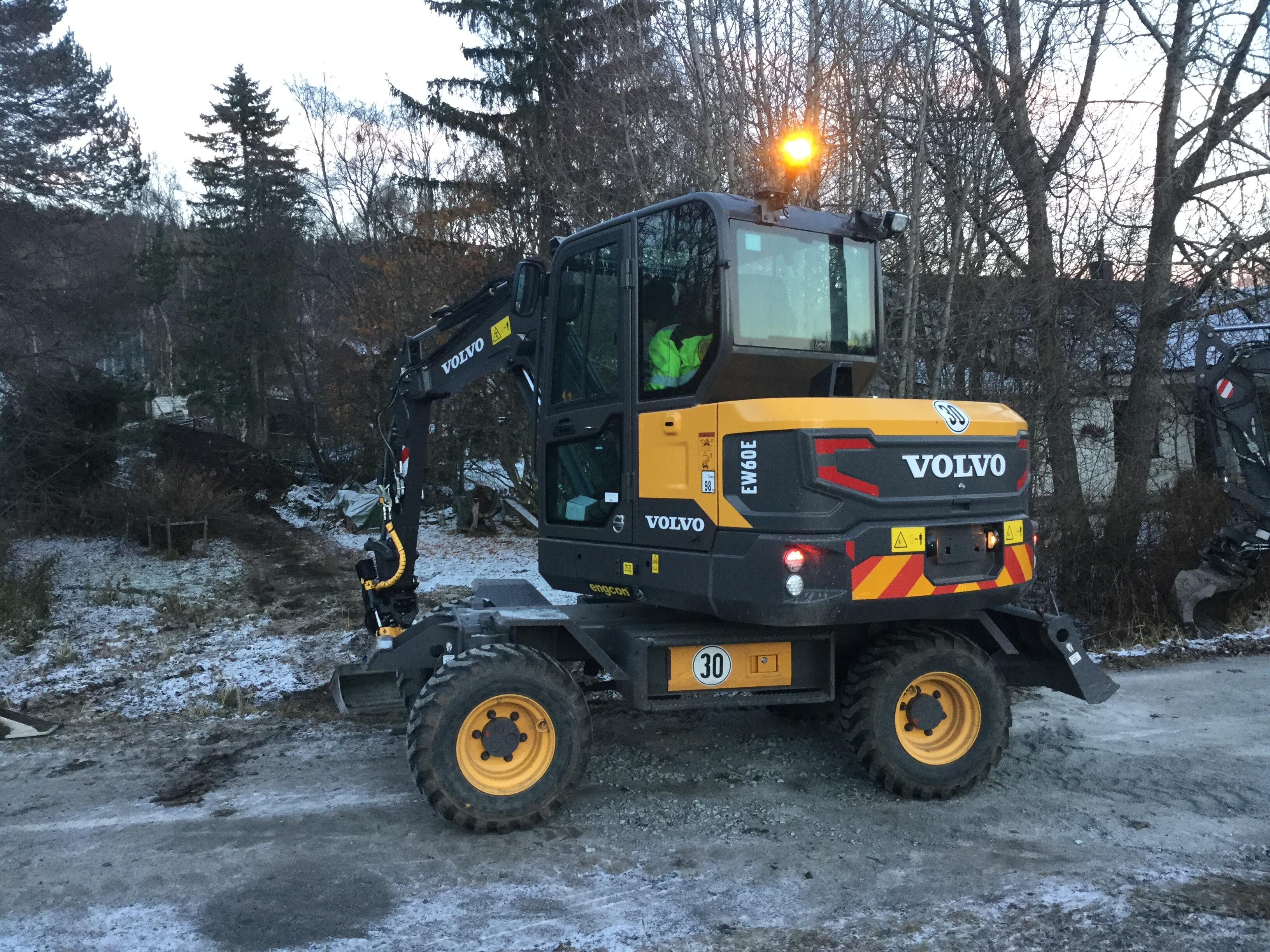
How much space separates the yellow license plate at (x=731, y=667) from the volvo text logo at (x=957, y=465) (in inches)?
45.8

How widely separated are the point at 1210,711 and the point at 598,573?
4.66m

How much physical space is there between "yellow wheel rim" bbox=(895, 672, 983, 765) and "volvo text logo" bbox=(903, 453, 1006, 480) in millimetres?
1101

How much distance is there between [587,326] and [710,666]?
1909mm

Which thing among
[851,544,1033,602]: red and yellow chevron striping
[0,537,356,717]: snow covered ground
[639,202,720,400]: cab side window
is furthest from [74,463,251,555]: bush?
[851,544,1033,602]: red and yellow chevron striping

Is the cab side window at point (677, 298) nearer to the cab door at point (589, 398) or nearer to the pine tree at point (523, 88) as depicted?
the cab door at point (589, 398)

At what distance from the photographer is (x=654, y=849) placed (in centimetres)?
461

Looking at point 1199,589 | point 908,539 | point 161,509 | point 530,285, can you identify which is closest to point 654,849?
point 908,539

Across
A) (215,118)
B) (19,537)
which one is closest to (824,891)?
(19,537)

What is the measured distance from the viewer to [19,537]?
15.0 metres

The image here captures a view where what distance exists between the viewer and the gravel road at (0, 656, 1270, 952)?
12.6 ft

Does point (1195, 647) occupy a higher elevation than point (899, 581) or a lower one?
lower

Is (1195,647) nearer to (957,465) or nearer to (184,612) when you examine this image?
(957,465)

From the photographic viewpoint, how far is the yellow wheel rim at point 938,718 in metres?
5.23

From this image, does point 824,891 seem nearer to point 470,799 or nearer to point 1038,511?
point 470,799
